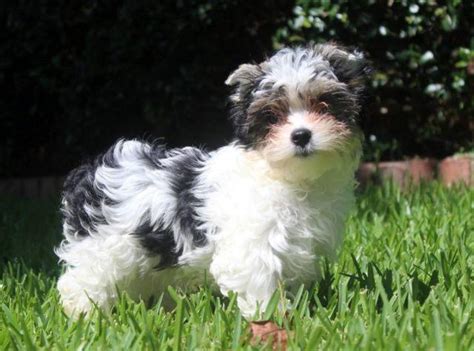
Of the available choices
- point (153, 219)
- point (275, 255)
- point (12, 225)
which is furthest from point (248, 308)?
point (12, 225)

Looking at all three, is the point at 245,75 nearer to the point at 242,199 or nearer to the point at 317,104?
the point at 317,104

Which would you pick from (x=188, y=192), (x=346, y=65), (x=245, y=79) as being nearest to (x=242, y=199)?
(x=188, y=192)

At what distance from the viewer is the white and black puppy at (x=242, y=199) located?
10.9 ft

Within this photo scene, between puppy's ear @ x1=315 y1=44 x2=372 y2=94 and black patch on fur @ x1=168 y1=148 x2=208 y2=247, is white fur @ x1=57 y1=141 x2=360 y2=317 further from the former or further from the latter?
puppy's ear @ x1=315 y1=44 x2=372 y2=94

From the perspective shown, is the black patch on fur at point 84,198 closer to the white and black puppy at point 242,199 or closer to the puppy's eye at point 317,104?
the white and black puppy at point 242,199

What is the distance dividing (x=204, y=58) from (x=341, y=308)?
4.18 meters

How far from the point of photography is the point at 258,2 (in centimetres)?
712

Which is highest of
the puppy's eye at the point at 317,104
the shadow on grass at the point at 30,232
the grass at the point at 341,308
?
the puppy's eye at the point at 317,104

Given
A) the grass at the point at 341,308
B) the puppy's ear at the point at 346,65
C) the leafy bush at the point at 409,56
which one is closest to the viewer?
the grass at the point at 341,308

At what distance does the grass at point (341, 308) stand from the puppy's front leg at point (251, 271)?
0.34ft

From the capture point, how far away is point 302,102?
331 centimetres

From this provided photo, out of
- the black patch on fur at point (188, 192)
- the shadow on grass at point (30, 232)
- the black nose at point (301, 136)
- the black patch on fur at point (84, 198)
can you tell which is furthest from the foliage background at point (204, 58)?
the black nose at point (301, 136)

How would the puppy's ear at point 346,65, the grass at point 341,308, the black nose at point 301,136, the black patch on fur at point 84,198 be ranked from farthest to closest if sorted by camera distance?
1. the black patch on fur at point 84,198
2. the puppy's ear at point 346,65
3. the black nose at point 301,136
4. the grass at point 341,308

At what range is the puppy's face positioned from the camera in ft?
10.6
